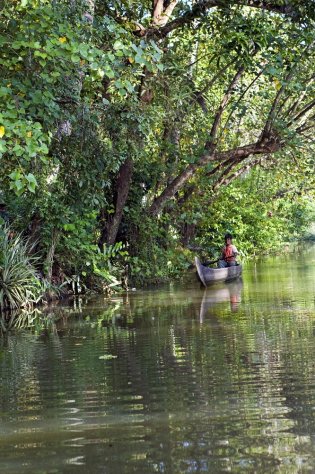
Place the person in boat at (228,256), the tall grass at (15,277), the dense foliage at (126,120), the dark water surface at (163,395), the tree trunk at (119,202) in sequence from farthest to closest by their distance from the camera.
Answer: the person in boat at (228,256) < the tree trunk at (119,202) < the tall grass at (15,277) < the dense foliage at (126,120) < the dark water surface at (163,395)

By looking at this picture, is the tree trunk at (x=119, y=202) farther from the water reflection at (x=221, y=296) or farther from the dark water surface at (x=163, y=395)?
the dark water surface at (x=163, y=395)

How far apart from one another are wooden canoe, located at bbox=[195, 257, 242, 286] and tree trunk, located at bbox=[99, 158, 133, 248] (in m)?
2.21

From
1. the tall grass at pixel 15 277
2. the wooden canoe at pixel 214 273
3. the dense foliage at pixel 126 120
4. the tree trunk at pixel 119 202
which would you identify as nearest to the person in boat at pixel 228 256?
the wooden canoe at pixel 214 273

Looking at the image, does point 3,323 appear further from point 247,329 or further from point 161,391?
point 161,391

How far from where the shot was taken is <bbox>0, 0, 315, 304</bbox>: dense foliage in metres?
10.4

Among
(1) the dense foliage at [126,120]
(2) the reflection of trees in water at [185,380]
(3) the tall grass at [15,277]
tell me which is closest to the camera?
(2) the reflection of trees in water at [185,380]

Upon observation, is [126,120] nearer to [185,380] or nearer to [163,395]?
[185,380]

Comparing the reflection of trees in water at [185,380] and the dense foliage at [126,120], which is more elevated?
the dense foliage at [126,120]

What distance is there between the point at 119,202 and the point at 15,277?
5670mm

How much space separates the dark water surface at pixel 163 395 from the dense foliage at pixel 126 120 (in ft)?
7.77

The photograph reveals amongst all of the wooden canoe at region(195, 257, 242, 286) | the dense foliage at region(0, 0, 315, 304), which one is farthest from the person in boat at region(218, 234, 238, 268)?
the dense foliage at region(0, 0, 315, 304)

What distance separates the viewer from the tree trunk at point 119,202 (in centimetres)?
1931

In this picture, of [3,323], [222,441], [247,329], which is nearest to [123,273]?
[3,323]

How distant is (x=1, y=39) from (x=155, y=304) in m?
6.23
